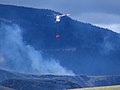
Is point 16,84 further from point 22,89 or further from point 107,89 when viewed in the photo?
point 107,89

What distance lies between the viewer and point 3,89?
157 metres

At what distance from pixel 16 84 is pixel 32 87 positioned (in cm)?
815

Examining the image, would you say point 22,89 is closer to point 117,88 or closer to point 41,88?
point 41,88

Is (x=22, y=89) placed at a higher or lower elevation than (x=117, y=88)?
higher

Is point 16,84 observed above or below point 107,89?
above

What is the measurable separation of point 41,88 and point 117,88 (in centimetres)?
5792

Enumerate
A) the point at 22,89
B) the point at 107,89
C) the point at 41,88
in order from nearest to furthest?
the point at 107,89
the point at 22,89
the point at 41,88

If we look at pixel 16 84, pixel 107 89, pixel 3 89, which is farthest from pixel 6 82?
pixel 107 89

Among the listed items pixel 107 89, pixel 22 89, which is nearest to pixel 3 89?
pixel 22 89

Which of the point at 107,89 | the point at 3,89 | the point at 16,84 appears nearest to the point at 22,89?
the point at 16,84

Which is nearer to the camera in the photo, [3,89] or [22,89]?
[3,89]

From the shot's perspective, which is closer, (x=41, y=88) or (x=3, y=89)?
(x=3, y=89)

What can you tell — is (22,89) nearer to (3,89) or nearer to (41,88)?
(41,88)

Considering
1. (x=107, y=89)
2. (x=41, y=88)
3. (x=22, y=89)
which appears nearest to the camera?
(x=107, y=89)
